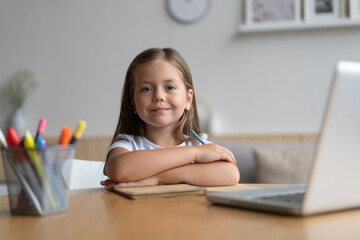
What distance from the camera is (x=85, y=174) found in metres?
1.45

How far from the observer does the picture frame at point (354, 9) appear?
3.16 m

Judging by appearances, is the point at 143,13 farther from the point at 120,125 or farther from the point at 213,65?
the point at 120,125

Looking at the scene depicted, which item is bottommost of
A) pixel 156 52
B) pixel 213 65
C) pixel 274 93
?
pixel 274 93

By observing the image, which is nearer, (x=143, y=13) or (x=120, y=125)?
(x=120, y=125)

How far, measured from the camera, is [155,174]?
43.9 inches

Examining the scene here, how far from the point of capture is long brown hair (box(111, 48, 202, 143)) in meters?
1.46

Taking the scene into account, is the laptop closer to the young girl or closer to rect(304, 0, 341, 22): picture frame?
the young girl

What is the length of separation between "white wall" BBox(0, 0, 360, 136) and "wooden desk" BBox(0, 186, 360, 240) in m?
2.63

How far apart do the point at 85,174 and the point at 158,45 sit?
2160mm

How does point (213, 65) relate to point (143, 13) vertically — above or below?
below

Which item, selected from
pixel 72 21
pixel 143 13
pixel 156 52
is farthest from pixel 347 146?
pixel 72 21

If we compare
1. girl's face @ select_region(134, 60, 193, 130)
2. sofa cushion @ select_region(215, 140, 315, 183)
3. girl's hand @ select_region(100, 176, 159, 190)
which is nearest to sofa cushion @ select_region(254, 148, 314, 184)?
sofa cushion @ select_region(215, 140, 315, 183)

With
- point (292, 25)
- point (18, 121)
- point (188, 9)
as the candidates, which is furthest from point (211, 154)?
point (18, 121)

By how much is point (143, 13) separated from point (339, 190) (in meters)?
3.05
